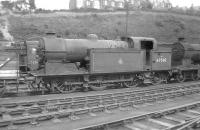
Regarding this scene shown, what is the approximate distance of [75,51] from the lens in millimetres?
12391

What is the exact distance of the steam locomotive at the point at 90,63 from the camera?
1168 centimetres

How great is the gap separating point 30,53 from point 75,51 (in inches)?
120

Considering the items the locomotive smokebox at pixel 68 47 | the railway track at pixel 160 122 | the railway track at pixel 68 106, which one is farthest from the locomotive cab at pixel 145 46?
the railway track at pixel 160 122

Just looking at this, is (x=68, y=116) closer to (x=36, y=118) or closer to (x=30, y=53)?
(x=36, y=118)

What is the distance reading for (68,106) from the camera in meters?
8.81

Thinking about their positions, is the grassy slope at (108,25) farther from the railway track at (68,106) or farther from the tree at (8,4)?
the railway track at (68,106)

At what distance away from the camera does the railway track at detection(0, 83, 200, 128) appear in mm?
7447

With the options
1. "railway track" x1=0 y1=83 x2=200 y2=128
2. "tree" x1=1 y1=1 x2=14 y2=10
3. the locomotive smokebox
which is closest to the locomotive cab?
the locomotive smokebox

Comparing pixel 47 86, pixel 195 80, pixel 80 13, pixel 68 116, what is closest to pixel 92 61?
pixel 47 86

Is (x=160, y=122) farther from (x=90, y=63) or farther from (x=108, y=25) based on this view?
(x=108, y=25)

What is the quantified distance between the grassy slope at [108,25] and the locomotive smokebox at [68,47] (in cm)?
2289

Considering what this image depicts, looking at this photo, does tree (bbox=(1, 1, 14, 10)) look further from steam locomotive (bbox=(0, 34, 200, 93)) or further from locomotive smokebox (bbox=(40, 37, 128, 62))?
locomotive smokebox (bbox=(40, 37, 128, 62))

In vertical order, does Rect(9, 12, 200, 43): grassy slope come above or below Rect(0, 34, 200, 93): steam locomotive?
above

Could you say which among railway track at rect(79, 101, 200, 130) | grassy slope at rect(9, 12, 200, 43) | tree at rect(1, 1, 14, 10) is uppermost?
tree at rect(1, 1, 14, 10)
